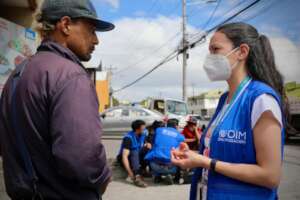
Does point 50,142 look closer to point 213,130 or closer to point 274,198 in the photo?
point 213,130

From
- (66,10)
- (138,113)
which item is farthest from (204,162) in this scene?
(138,113)

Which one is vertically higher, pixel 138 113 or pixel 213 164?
pixel 138 113

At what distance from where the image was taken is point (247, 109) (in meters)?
1.99

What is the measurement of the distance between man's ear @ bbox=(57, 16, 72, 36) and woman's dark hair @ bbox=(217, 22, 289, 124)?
933mm

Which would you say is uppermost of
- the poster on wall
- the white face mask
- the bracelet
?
the poster on wall

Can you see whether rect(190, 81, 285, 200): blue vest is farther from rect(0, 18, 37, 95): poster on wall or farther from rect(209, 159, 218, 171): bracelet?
rect(0, 18, 37, 95): poster on wall

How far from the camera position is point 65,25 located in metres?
1.90

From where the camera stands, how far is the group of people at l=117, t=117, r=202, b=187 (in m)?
7.38

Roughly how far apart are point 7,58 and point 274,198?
13.3 feet

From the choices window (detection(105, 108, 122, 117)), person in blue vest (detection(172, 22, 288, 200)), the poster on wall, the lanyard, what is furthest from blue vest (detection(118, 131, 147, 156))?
window (detection(105, 108, 122, 117))

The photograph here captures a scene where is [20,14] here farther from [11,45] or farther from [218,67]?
[218,67]

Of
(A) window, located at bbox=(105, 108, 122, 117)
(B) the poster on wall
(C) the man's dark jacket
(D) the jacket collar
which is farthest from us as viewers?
(A) window, located at bbox=(105, 108, 122, 117)

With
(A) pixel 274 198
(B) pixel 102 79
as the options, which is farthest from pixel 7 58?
(B) pixel 102 79

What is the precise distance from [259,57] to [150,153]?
5.67m
